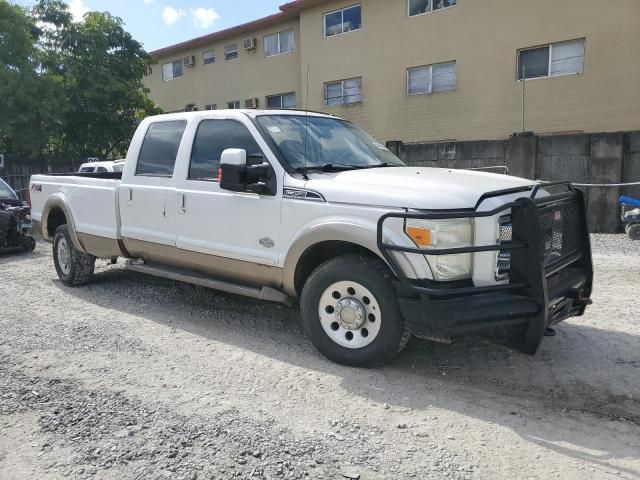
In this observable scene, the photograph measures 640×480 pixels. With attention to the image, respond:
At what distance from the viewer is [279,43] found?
22656mm

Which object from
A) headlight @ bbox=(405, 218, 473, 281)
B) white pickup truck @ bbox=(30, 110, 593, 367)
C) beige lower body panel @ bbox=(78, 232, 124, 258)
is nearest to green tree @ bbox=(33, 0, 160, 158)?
beige lower body panel @ bbox=(78, 232, 124, 258)

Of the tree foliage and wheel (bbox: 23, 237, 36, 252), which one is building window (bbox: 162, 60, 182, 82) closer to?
the tree foliage

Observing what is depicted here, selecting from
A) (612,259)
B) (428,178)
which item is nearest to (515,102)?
(612,259)

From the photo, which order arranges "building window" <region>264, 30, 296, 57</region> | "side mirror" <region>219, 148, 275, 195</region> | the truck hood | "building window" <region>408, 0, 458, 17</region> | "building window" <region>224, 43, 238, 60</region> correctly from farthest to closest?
"building window" <region>224, 43, 238, 60</region> → "building window" <region>264, 30, 296, 57</region> → "building window" <region>408, 0, 458, 17</region> → "side mirror" <region>219, 148, 275, 195</region> → the truck hood

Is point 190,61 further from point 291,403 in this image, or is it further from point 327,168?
point 291,403

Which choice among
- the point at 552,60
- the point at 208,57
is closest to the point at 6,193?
the point at 552,60

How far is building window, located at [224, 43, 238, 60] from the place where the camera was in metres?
24.5

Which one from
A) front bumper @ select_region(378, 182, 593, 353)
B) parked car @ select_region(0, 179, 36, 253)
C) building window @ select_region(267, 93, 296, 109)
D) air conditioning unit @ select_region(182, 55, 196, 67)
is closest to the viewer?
front bumper @ select_region(378, 182, 593, 353)

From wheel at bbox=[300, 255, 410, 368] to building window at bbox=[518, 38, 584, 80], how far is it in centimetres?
1385

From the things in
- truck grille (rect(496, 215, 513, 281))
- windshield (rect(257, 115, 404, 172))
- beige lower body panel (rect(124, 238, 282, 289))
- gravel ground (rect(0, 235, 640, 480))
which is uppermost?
windshield (rect(257, 115, 404, 172))

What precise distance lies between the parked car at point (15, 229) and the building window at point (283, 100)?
44.9 ft

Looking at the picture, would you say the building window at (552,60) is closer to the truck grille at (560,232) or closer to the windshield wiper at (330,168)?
the truck grille at (560,232)

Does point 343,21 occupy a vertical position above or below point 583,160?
above

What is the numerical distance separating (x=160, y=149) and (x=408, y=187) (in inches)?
118
